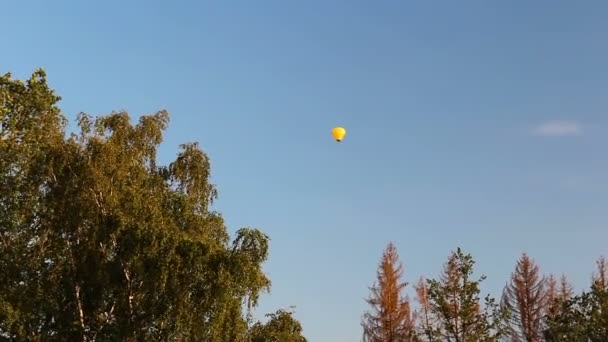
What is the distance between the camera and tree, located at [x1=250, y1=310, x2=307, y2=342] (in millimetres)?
35531

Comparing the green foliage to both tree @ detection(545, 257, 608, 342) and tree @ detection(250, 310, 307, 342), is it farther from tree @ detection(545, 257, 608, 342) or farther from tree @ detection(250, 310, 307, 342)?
tree @ detection(250, 310, 307, 342)

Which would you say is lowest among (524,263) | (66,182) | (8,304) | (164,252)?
(8,304)

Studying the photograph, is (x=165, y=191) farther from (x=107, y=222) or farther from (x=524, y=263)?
(x=524, y=263)

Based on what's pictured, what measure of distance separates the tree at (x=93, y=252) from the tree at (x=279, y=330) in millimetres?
5327

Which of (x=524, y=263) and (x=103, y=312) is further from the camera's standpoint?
(x=524, y=263)

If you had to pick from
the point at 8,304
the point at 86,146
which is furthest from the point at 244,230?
the point at 8,304

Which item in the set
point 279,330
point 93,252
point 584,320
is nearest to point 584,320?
point 584,320

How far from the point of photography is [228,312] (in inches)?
1136

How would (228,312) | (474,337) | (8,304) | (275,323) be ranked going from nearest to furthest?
(8,304), (228,312), (474,337), (275,323)

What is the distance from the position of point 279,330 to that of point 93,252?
10.9 meters

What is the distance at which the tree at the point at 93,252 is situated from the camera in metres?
28.2

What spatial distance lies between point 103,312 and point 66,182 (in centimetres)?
498

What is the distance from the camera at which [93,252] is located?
2956 cm

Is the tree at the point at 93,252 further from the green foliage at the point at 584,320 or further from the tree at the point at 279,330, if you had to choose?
the green foliage at the point at 584,320
